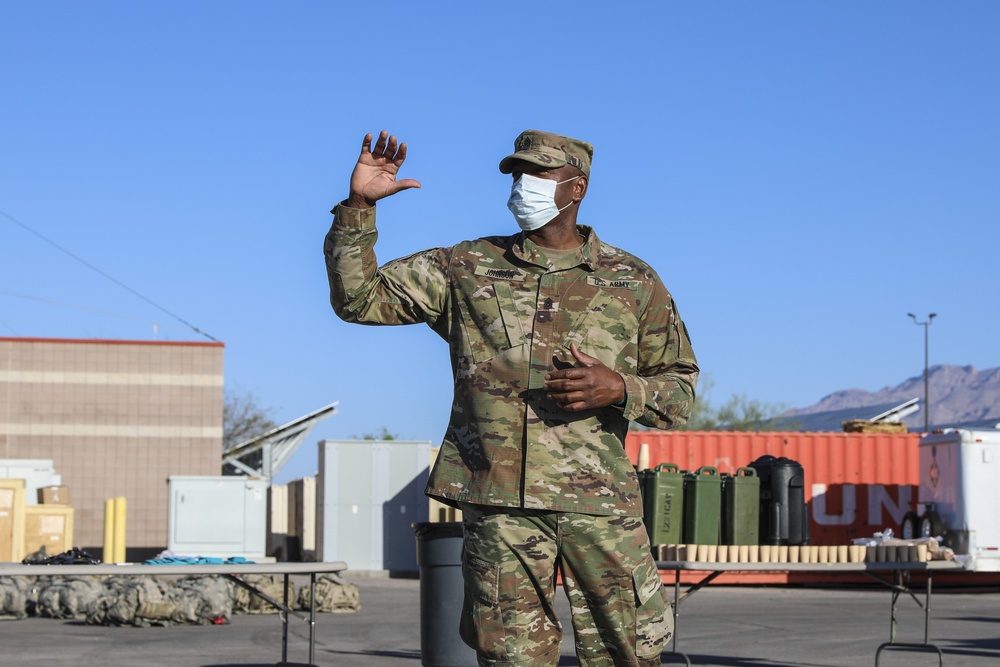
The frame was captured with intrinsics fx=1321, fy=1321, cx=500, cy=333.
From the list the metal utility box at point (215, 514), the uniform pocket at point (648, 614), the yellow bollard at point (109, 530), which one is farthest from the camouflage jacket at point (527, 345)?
the metal utility box at point (215, 514)

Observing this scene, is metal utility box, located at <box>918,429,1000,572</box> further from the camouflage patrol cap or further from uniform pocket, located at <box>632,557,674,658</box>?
the camouflage patrol cap

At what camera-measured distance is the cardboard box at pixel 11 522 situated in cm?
2136

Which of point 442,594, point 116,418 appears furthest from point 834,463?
point 116,418

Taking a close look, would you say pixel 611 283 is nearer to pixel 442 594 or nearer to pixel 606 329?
pixel 606 329

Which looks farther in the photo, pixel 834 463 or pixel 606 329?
pixel 834 463

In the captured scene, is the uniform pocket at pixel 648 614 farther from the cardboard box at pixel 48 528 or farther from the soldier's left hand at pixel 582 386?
the cardboard box at pixel 48 528

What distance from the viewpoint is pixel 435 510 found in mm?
28062

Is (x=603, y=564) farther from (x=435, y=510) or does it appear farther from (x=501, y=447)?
(x=435, y=510)

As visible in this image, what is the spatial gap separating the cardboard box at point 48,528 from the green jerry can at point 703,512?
1355cm

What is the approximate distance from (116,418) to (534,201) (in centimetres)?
3372

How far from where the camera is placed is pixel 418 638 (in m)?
13.8

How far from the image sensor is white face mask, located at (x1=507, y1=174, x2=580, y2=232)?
388 cm

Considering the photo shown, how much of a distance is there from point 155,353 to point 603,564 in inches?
1335

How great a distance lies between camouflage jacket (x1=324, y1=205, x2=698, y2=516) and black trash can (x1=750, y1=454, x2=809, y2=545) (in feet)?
28.7
